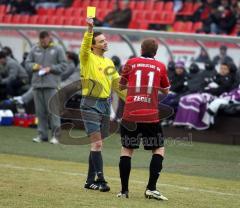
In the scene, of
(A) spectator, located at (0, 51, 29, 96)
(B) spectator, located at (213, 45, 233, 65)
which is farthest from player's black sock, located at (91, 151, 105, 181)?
(A) spectator, located at (0, 51, 29, 96)

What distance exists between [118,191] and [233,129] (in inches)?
296

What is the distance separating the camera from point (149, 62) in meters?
9.63

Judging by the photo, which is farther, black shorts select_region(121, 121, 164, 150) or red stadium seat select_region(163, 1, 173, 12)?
red stadium seat select_region(163, 1, 173, 12)

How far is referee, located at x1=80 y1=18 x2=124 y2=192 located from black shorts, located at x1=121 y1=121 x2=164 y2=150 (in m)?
0.79

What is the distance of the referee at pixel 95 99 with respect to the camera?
1031 centimetres

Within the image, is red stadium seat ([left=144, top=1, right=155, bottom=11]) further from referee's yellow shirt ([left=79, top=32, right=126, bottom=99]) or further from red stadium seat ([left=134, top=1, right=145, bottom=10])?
referee's yellow shirt ([left=79, top=32, right=126, bottom=99])

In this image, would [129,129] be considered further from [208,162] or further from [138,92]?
[208,162]

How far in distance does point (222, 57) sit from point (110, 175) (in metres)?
7.72

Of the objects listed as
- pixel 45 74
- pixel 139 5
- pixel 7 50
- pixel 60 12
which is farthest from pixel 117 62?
pixel 60 12

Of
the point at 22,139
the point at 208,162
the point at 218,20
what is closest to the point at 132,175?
the point at 208,162

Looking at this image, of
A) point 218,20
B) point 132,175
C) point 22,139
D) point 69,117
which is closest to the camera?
point 132,175

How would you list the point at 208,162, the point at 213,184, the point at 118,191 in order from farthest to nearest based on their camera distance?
1. the point at 208,162
2. the point at 213,184
3. the point at 118,191

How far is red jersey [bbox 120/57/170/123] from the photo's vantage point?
9.59 m

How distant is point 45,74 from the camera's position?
1617cm
